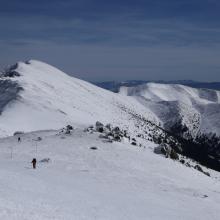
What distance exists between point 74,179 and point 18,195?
12928mm

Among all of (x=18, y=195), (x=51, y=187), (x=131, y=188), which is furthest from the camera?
(x=131, y=188)

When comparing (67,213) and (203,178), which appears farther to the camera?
(203,178)

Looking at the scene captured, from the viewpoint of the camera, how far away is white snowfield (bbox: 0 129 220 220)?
34.6 m

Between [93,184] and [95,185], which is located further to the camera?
[93,184]

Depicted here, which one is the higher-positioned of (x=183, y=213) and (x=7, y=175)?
(x=7, y=175)

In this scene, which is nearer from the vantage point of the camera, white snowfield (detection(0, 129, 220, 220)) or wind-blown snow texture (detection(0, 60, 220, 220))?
white snowfield (detection(0, 129, 220, 220))

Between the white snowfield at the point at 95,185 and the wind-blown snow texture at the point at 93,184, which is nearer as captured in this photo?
the white snowfield at the point at 95,185

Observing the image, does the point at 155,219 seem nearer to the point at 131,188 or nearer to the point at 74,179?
the point at 131,188

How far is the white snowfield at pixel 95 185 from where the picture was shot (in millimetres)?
34603

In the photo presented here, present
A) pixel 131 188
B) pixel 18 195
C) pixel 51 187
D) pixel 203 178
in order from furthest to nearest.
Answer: pixel 203 178 < pixel 131 188 < pixel 51 187 < pixel 18 195

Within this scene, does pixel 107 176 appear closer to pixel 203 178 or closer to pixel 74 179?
pixel 74 179

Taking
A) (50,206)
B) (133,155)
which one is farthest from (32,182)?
(133,155)

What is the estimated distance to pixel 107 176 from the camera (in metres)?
51.6

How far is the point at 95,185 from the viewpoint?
1821 inches
